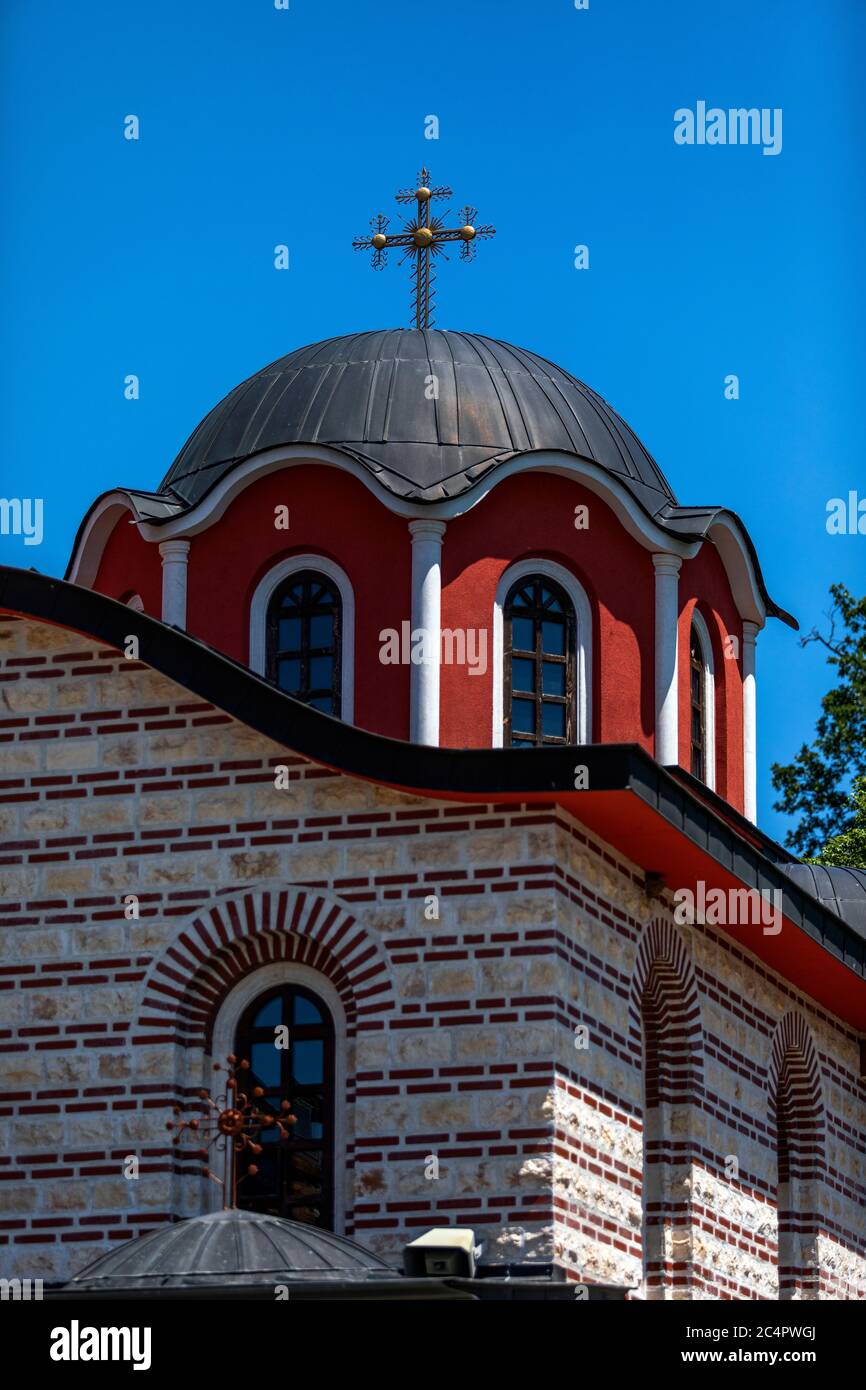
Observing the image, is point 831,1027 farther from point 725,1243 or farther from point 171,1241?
point 171,1241

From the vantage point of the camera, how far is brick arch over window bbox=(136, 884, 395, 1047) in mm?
16781

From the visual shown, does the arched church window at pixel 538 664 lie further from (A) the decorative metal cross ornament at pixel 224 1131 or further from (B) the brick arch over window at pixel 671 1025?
(A) the decorative metal cross ornament at pixel 224 1131

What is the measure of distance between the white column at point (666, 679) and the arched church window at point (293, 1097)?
6.00m

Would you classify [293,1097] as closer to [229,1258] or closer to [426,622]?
[229,1258]

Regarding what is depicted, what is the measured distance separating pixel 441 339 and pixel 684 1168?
8.61 meters

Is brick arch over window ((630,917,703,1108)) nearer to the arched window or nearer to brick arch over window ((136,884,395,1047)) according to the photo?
brick arch over window ((136,884,395,1047))

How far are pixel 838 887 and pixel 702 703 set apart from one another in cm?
236

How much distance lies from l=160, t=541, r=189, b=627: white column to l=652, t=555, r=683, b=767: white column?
3875 mm

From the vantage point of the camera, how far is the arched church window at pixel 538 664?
21.6 meters

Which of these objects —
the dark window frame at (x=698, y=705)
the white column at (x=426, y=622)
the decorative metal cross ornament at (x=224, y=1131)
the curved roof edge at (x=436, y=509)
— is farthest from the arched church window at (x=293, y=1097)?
the dark window frame at (x=698, y=705)

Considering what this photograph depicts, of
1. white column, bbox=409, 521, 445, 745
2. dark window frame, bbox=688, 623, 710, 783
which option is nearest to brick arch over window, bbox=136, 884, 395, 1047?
white column, bbox=409, 521, 445, 745

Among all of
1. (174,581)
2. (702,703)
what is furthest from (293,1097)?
(702,703)

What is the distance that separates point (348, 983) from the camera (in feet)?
55.1
